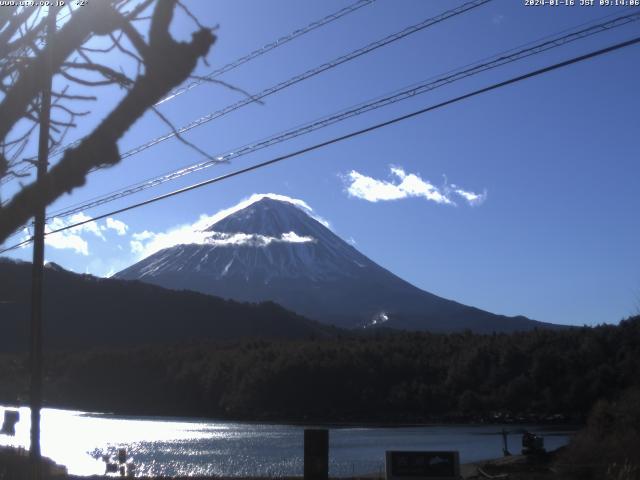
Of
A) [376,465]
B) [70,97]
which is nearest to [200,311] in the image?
[376,465]

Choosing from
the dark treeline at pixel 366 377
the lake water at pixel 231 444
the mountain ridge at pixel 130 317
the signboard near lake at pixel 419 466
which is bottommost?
the lake water at pixel 231 444

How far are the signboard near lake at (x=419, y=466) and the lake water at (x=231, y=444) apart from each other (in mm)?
16639

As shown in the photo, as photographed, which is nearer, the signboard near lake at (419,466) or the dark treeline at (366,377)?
the signboard near lake at (419,466)

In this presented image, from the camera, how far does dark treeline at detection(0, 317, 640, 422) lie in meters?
68.1

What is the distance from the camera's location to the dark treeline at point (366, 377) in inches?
2682

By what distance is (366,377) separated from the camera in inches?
3157

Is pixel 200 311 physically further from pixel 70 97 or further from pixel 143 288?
pixel 70 97

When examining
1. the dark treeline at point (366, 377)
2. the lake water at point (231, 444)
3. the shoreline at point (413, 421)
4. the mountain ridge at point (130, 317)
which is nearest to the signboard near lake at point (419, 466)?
the lake water at point (231, 444)

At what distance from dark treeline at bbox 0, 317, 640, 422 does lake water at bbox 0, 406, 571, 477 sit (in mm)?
4365

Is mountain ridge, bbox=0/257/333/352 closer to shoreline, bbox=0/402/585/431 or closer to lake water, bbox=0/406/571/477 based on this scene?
shoreline, bbox=0/402/585/431

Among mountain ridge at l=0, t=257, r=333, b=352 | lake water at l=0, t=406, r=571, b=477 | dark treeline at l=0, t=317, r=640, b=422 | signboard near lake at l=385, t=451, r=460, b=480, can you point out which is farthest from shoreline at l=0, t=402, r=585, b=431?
signboard near lake at l=385, t=451, r=460, b=480

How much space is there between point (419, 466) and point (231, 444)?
125ft

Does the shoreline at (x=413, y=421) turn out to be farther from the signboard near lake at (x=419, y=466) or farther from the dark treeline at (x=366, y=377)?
the signboard near lake at (x=419, y=466)

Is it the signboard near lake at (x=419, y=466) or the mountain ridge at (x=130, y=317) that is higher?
the mountain ridge at (x=130, y=317)
